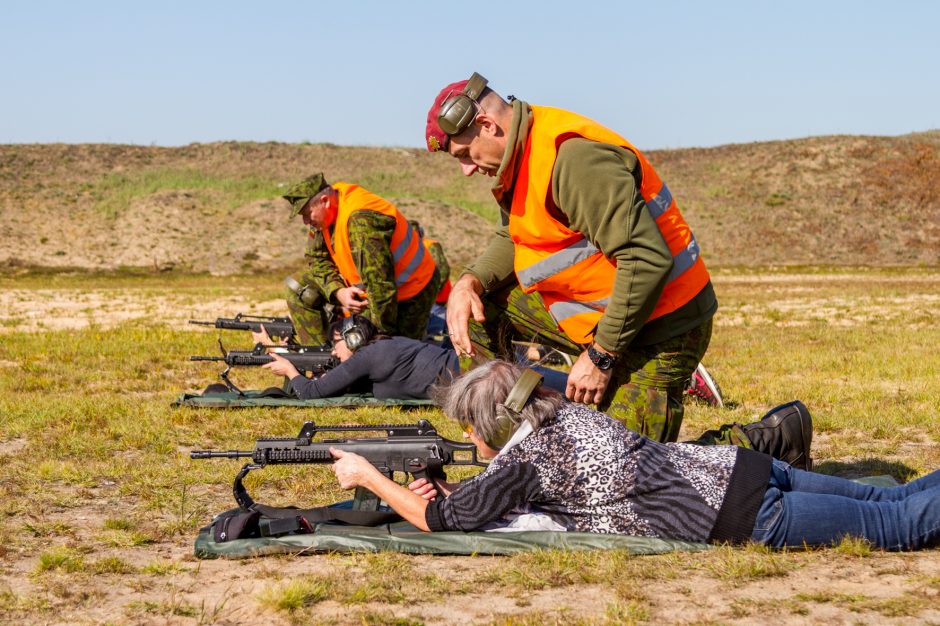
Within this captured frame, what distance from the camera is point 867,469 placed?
6484 mm

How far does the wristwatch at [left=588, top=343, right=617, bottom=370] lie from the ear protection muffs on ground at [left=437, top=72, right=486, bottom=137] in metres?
1.21

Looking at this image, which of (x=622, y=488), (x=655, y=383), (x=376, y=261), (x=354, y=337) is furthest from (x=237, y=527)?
(x=376, y=261)

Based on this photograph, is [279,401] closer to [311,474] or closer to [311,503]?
[311,474]

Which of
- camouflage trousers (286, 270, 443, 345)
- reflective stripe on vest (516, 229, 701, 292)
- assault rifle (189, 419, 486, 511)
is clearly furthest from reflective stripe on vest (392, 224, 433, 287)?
assault rifle (189, 419, 486, 511)

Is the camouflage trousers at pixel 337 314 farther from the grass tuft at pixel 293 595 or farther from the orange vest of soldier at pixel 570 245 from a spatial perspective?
the grass tuft at pixel 293 595

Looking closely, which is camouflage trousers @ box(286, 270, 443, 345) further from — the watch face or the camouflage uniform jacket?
the watch face

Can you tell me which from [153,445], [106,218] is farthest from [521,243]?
[106,218]

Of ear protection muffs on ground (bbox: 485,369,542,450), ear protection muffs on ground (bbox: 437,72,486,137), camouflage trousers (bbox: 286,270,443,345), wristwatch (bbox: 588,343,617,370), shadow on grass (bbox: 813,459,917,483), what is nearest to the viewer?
Answer: ear protection muffs on ground (bbox: 485,369,542,450)

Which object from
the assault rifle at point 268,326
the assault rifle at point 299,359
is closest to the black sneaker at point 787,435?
the assault rifle at point 299,359

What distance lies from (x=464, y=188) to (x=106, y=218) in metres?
17.7

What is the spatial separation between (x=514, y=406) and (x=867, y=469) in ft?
11.1

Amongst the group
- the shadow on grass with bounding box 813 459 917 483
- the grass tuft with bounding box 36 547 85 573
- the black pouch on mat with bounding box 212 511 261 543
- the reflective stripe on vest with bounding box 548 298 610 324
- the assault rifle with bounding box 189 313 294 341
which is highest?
the reflective stripe on vest with bounding box 548 298 610 324

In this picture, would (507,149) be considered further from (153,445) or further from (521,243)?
(153,445)

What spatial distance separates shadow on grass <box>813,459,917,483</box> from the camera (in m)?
6.34
